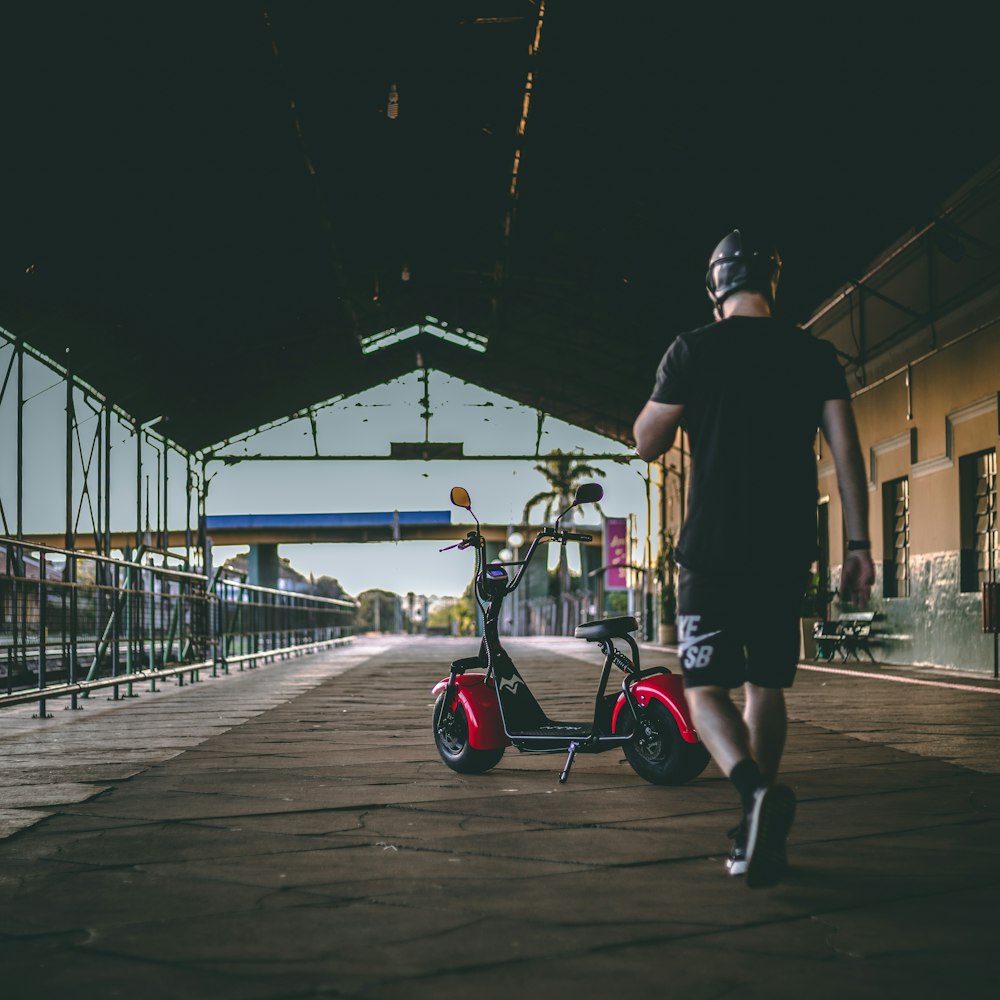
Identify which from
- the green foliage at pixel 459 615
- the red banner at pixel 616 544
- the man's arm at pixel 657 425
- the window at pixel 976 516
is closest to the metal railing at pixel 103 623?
the man's arm at pixel 657 425

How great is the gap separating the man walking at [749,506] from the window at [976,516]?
10.9 meters

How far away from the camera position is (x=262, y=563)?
45.6 metres

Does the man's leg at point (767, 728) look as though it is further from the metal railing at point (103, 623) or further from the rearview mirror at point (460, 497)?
the metal railing at point (103, 623)

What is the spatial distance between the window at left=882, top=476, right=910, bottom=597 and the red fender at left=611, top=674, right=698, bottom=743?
476 inches

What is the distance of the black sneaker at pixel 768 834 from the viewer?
2734 millimetres

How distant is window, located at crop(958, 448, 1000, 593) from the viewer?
→ 1314cm

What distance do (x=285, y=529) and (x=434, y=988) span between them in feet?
141

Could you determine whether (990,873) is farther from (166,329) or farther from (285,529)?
(285,529)

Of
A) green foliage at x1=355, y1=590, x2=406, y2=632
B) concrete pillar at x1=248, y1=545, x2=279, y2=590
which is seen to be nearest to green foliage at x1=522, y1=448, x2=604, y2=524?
concrete pillar at x1=248, y1=545, x2=279, y2=590

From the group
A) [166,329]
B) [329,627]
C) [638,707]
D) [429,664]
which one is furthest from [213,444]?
[638,707]

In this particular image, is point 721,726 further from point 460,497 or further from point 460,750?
point 460,497

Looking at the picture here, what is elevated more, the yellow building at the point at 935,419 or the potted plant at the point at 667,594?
the yellow building at the point at 935,419

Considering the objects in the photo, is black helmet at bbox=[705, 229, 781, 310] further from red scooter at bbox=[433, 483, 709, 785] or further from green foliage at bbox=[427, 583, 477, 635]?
green foliage at bbox=[427, 583, 477, 635]

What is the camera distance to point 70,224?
1374 cm
